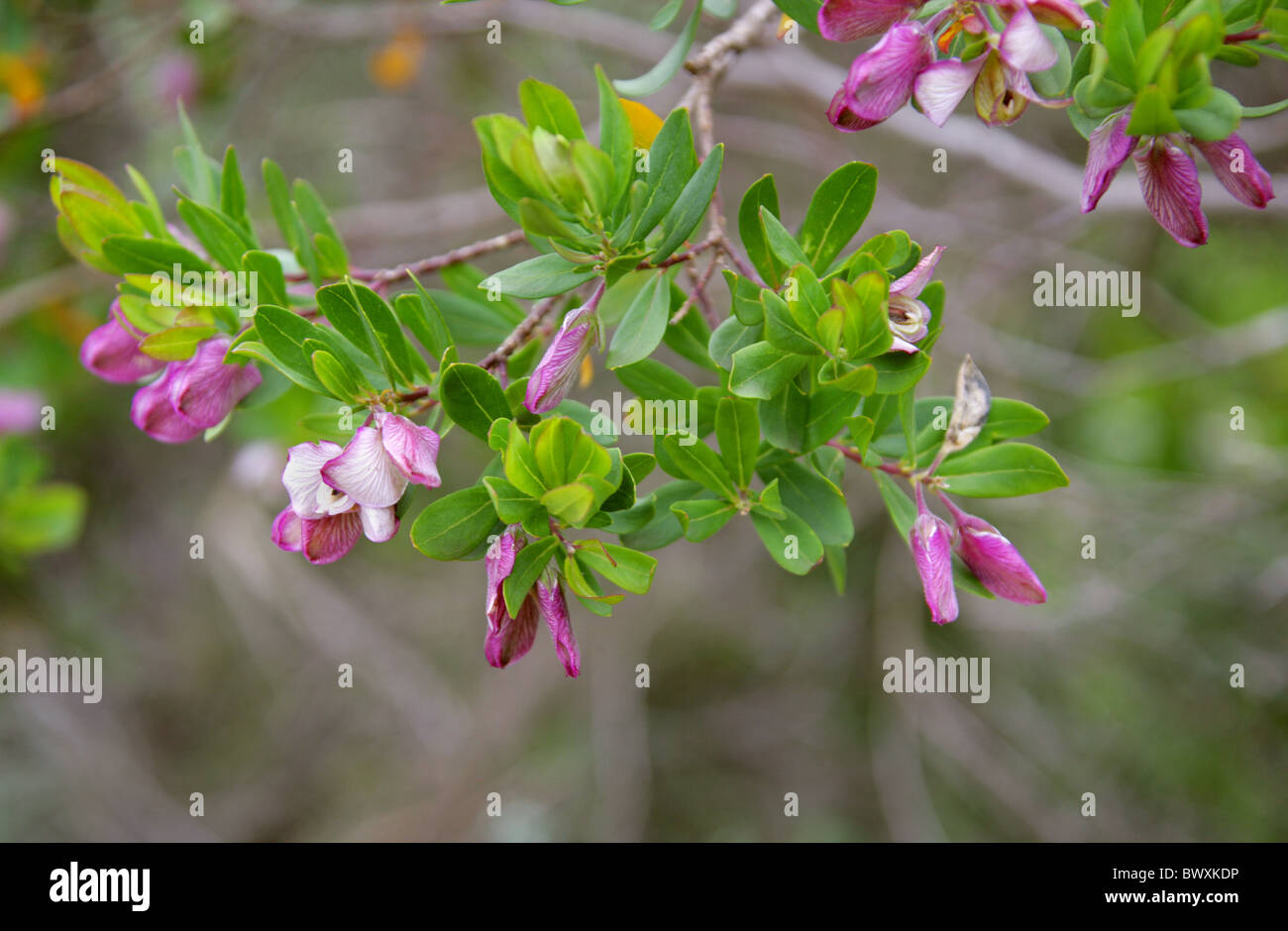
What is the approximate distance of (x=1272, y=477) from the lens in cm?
217

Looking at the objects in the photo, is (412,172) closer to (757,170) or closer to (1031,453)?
(757,170)

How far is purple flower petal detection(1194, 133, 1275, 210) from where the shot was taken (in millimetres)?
708

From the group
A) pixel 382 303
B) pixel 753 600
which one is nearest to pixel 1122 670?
pixel 753 600

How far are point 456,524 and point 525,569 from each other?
75 millimetres

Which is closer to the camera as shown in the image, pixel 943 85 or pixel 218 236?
pixel 943 85

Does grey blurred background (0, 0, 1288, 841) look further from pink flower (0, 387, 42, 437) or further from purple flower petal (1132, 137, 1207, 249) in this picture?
purple flower petal (1132, 137, 1207, 249)

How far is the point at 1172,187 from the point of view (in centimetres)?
73

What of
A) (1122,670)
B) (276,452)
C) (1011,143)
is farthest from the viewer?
(1122,670)

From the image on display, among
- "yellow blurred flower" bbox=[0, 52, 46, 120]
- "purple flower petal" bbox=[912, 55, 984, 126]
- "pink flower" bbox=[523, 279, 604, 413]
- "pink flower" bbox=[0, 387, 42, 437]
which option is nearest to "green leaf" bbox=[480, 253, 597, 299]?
"pink flower" bbox=[523, 279, 604, 413]

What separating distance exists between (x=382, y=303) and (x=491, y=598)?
301 mm

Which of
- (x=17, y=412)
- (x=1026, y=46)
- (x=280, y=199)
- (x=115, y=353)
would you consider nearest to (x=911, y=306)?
(x=1026, y=46)

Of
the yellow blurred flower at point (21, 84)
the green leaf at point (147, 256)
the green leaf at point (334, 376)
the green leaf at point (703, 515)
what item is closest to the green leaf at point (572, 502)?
the green leaf at point (703, 515)

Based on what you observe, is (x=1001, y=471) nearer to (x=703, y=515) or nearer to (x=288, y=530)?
(x=703, y=515)

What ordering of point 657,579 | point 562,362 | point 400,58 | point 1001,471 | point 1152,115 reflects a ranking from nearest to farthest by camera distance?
point 1152,115, point 562,362, point 1001,471, point 400,58, point 657,579
